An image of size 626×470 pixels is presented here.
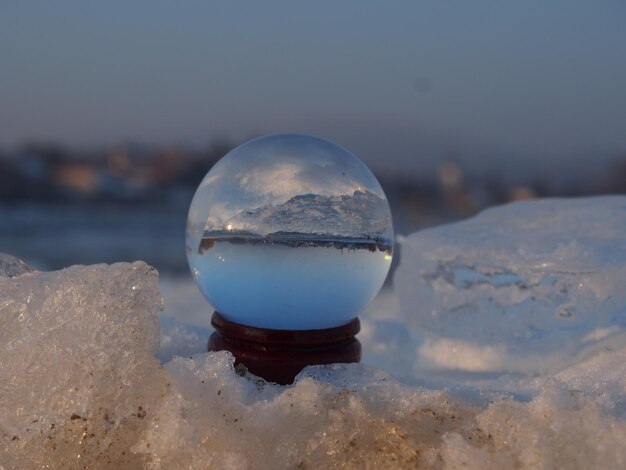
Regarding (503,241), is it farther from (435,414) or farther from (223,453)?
(223,453)

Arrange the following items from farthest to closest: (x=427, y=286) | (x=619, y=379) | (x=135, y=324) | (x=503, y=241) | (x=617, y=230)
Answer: (x=427, y=286) → (x=503, y=241) → (x=617, y=230) → (x=619, y=379) → (x=135, y=324)

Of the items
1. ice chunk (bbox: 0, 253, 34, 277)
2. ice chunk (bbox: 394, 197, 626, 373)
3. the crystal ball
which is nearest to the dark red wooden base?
the crystal ball

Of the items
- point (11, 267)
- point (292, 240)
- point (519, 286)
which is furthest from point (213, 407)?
point (519, 286)

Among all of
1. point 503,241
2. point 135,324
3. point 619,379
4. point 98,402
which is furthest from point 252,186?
point 503,241

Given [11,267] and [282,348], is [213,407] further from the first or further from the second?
[11,267]

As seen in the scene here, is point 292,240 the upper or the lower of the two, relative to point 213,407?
upper

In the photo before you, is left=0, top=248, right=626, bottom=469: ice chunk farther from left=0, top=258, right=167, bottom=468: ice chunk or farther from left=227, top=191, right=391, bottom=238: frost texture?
left=227, top=191, right=391, bottom=238: frost texture

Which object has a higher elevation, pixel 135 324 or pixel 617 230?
pixel 135 324
